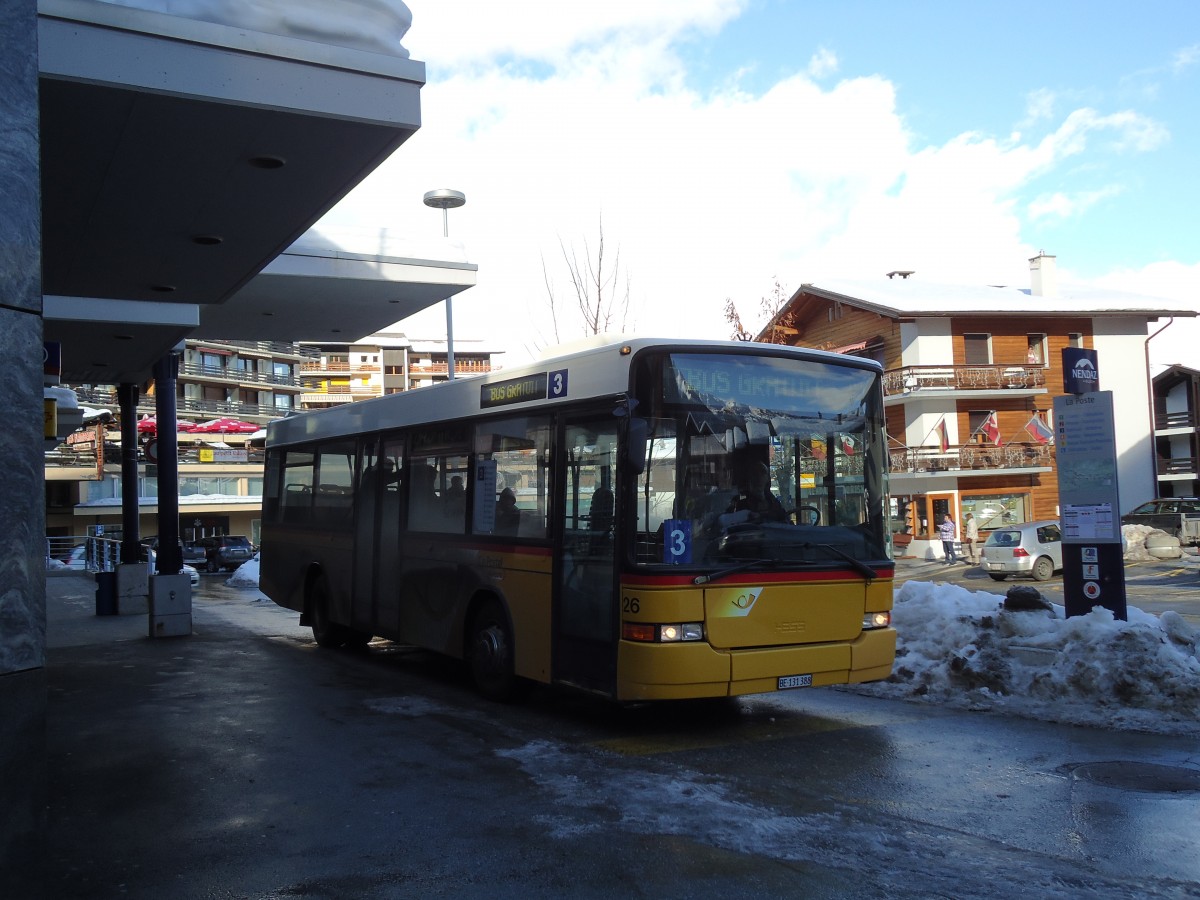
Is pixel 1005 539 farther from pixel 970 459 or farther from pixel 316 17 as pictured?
pixel 316 17

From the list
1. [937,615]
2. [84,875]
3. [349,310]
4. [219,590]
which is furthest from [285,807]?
[219,590]

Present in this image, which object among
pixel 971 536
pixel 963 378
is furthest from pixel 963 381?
pixel 971 536

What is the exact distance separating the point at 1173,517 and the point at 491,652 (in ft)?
117

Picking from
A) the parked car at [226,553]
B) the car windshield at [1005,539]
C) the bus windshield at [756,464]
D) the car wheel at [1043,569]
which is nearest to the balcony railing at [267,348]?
the parked car at [226,553]

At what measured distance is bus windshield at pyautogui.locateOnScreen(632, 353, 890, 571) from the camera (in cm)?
795

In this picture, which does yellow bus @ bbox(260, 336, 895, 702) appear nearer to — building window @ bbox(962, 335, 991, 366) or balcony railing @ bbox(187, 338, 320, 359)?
building window @ bbox(962, 335, 991, 366)

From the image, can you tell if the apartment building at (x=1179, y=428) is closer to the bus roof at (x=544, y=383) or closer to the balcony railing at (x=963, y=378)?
the balcony railing at (x=963, y=378)

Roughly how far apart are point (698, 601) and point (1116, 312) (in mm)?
45395

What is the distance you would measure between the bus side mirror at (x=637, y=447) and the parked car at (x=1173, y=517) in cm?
3436

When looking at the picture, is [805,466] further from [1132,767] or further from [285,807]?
[285,807]

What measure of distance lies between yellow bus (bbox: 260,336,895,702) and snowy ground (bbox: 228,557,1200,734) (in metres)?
1.25

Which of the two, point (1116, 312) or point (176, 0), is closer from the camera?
point (176, 0)

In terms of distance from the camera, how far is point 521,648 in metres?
9.24

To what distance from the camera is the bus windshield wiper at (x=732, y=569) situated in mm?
7855
